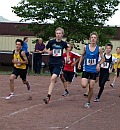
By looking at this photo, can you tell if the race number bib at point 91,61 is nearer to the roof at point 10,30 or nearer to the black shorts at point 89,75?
the black shorts at point 89,75

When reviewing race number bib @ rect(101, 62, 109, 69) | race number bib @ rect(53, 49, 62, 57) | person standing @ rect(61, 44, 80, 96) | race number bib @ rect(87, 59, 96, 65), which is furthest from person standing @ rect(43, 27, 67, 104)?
person standing @ rect(61, 44, 80, 96)

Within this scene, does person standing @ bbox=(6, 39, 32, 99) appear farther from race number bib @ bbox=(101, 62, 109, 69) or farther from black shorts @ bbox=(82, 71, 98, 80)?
race number bib @ bbox=(101, 62, 109, 69)

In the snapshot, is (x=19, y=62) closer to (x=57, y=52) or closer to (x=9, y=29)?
(x=57, y=52)

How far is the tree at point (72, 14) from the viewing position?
107 feet

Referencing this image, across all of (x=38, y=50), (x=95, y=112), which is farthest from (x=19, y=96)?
(x=38, y=50)

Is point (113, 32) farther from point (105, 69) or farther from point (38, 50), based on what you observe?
point (105, 69)

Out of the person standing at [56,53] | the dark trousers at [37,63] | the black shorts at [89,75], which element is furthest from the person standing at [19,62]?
the dark trousers at [37,63]

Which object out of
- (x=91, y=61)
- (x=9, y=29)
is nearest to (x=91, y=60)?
(x=91, y=61)

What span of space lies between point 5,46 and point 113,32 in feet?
37.4

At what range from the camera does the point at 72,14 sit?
107 ft

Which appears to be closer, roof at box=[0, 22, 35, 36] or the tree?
the tree

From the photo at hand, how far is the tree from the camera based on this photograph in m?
32.5

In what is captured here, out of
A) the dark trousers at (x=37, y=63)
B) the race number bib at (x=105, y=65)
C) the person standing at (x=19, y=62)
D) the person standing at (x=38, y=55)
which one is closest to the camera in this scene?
the person standing at (x=19, y=62)

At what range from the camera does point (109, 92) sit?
1628 cm
